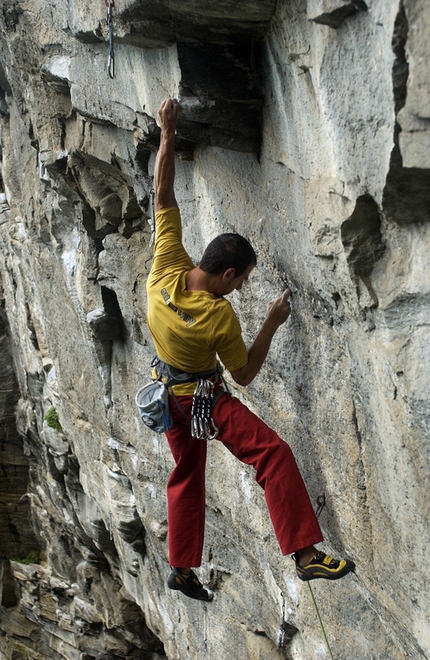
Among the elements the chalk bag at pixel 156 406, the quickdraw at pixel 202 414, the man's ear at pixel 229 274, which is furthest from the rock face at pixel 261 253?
the chalk bag at pixel 156 406

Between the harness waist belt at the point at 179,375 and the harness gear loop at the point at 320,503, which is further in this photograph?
the harness gear loop at the point at 320,503

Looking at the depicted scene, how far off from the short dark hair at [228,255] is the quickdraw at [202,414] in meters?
0.69

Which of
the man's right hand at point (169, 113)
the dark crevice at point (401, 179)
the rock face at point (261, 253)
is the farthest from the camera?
the man's right hand at point (169, 113)

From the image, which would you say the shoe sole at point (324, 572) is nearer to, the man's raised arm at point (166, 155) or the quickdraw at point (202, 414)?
the quickdraw at point (202, 414)

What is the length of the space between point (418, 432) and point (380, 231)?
0.84 meters

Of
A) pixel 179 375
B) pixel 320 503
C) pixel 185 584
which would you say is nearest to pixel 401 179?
pixel 179 375

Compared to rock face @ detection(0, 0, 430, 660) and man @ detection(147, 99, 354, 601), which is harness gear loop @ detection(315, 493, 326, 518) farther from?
man @ detection(147, 99, 354, 601)

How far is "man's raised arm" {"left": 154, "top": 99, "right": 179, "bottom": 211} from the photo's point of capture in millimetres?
3334

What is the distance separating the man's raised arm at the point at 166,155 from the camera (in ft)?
10.9

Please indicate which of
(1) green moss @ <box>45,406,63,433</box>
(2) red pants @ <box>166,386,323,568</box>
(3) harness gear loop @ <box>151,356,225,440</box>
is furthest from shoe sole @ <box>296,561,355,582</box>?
(1) green moss @ <box>45,406,63,433</box>

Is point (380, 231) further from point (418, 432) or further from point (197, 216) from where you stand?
point (197, 216)

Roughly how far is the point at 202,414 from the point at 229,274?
802 mm

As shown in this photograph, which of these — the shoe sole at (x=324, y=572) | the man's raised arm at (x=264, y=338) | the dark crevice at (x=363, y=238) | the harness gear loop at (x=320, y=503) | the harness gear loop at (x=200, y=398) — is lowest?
the shoe sole at (x=324, y=572)

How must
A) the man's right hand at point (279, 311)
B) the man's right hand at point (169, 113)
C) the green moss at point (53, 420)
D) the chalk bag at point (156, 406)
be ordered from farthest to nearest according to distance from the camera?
the green moss at point (53, 420) < the chalk bag at point (156, 406) < the man's right hand at point (279, 311) < the man's right hand at point (169, 113)
